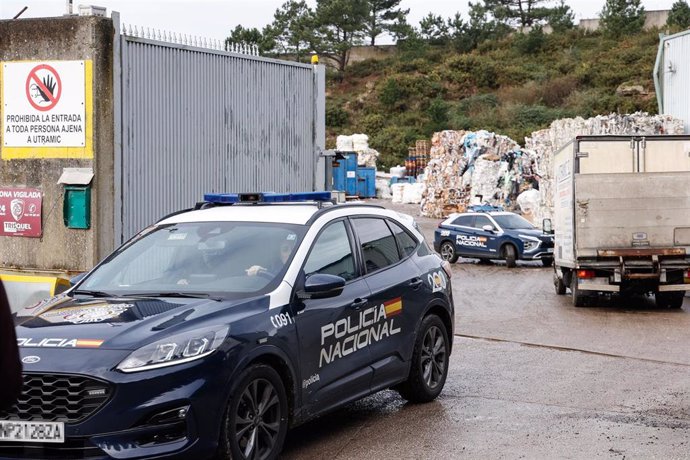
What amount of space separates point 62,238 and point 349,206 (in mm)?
5583

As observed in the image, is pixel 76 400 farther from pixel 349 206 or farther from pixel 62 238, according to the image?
pixel 62 238

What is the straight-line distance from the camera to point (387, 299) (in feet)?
25.6

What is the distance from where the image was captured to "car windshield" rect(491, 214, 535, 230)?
92.2 feet

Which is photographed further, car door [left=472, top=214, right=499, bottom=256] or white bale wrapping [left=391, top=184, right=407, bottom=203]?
white bale wrapping [left=391, top=184, right=407, bottom=203]

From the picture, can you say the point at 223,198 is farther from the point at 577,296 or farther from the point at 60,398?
the point at 577,296

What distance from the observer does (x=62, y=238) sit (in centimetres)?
1234

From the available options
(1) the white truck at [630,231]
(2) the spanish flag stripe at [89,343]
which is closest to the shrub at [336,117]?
(1) the white truck at [630,231]

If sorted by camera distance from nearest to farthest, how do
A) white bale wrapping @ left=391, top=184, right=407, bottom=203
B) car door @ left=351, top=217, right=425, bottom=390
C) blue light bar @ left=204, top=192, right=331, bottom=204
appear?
car door @ left=351, top=217, right=425, bottom=390, blue light bar @ left=204, top=192, right=331, bottom=204, white bale wrapping @ left=391, top=184, right=407, bottom=203

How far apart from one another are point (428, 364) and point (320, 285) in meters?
2.20

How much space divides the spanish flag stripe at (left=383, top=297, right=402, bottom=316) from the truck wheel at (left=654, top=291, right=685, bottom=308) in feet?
37.7

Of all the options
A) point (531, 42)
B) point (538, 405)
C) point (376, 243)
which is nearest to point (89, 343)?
point (376, 243)

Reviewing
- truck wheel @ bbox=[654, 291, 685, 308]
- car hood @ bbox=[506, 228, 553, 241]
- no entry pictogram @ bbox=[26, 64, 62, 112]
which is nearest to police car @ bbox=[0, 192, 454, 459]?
no entry pictogram @ bbox=[26, 64, 62, 112]

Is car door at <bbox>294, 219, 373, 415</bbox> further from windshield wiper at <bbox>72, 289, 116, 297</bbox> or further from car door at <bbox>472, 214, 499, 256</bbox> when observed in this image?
car door at <bbox>472, 214, 499, 256</bbox>

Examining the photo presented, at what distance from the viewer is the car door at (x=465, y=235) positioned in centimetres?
2845
